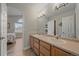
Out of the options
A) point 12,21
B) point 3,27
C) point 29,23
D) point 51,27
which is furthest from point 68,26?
point 3,27

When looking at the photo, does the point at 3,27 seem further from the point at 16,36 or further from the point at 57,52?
the point at 57,52

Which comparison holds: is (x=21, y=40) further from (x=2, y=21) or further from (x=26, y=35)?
(x=2, y=21)

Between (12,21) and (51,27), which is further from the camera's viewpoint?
(51,27)

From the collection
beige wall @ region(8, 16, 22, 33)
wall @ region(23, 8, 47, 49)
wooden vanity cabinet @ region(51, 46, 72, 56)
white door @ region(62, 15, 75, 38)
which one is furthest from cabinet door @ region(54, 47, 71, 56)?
beige wall @ region(8, 16, 22, 33)

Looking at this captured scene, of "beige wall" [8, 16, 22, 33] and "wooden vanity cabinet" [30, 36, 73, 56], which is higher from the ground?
"beige wall" [8, 16, 22, 33]

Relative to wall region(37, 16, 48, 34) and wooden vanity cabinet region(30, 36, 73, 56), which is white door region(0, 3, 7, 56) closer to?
wooden vanity cabinet region(30, 36, 73, 56)

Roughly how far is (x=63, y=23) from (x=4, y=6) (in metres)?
1.28

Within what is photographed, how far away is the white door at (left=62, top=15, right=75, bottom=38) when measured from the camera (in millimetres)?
2334

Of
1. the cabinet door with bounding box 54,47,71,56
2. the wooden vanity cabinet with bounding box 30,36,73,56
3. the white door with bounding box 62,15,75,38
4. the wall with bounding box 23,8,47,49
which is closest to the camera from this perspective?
the cabinet door with bounding box 54,47,71,56

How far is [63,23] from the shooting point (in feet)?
8.29

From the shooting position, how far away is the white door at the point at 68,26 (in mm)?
2334

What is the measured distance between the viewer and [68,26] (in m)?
2.40

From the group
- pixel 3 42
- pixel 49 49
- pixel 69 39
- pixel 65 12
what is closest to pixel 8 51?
pixel 3 42

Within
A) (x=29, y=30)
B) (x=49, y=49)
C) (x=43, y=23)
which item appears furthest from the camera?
(x=43, y=23)
